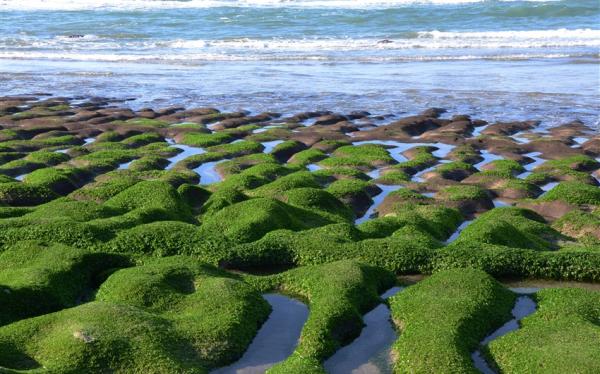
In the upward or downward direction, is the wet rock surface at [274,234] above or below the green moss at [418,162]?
above

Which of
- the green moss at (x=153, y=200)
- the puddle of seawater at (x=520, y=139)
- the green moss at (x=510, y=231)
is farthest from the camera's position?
the puddle of seawater at (x=520, y=139)

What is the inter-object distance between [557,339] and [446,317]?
3.28 ft

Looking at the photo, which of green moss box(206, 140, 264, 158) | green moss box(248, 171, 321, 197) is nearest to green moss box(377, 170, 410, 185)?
green moss box(248, 171, 321, 197)

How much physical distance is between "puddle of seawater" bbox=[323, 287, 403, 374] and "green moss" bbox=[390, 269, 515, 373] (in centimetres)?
11

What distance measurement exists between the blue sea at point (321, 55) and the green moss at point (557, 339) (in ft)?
45.0

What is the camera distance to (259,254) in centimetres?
971

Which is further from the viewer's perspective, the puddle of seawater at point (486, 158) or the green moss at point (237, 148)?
the green moss at point (237, 148)

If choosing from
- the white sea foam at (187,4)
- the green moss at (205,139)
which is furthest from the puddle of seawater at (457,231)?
the white sea foam at (187,4)

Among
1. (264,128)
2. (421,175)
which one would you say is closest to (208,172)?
(421,175)

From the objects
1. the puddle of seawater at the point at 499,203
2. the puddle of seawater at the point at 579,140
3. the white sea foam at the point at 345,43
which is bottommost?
the white sea foam at the point at 345,43

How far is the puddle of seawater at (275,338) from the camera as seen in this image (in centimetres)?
695

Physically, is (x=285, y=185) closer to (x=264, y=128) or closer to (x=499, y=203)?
(x=499, y=203)

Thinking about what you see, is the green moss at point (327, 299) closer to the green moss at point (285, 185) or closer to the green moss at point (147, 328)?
the green moss at point (147, 328)

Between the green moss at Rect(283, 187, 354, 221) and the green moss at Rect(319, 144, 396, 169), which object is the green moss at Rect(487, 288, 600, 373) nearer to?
the green moss at Rect(283, 187, 354, 221)
